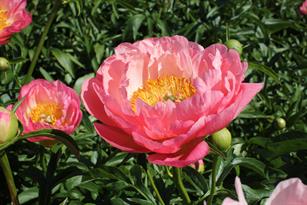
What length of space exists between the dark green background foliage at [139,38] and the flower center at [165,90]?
0.39 feet

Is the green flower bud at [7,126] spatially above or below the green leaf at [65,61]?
above

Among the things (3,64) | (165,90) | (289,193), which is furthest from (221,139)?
(3,64)

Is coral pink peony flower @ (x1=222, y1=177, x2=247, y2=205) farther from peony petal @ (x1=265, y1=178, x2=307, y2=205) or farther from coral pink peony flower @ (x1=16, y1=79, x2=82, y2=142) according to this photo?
coral pink peony flower @ (x1=16, y1=79, x2=82, y2=142)

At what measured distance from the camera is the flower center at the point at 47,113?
4.78ft

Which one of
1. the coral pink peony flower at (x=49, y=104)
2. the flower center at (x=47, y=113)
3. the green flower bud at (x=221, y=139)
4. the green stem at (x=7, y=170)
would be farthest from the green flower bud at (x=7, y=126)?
the flower center at (x=47, y=113)

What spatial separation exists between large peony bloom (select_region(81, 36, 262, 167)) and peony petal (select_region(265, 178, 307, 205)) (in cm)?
15

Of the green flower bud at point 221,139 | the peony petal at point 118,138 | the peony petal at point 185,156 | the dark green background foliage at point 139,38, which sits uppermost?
the peony petal at point 118,138

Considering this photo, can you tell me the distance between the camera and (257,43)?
7.12 ft

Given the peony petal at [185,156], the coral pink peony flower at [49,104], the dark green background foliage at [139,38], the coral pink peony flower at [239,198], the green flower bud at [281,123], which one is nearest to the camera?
the coral pink peony flower at [239,198]

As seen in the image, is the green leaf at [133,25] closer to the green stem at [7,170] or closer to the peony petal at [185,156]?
the green stem at [7,170]

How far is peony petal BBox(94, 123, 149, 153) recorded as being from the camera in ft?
2.60

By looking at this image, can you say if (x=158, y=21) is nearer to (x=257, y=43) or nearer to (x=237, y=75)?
(x=257, y=43)

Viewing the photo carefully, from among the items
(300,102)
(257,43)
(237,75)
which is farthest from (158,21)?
(237,75)

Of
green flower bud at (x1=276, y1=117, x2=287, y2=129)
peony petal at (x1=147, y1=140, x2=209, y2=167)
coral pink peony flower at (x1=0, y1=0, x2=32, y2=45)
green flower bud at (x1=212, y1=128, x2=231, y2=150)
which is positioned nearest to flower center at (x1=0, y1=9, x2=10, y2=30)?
coral pink peony flower at (x1=0, y1=0, x2=32, y2=45)
